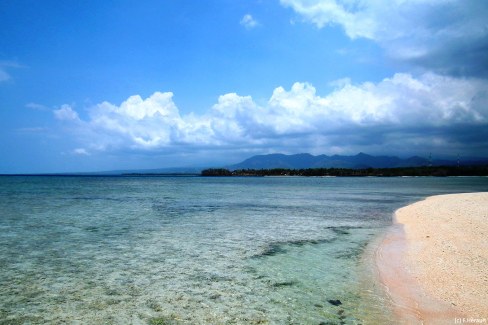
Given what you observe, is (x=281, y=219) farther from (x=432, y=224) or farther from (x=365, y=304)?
(x=365, y=304)

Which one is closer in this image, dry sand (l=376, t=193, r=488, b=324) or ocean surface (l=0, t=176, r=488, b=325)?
dry sand (l=376, t=193, r=488, b=324)

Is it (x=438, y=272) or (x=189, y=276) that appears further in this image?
(x=189, y=276)

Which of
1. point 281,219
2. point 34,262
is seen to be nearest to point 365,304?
point 34,262

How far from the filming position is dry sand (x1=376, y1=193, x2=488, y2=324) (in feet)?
A: 26.0

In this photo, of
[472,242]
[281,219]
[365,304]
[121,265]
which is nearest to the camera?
[365,304]

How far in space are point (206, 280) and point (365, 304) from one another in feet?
17.2

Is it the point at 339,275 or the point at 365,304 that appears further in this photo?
the point at 339,275

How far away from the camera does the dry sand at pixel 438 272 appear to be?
7.93m

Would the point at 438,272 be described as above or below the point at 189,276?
above

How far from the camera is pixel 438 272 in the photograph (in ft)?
35.7

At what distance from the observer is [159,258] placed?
552 inches

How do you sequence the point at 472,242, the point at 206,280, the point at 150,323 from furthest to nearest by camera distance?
the point at 472,242, the point at 206,280, the point at 150,323

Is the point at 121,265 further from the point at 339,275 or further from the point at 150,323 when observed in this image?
the point at 339,275

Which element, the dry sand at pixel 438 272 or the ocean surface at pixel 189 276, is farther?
the ocean surface at pixel 189 276
